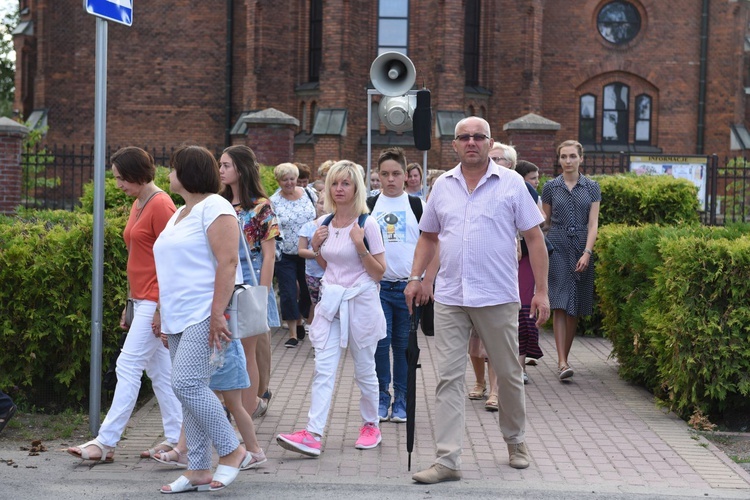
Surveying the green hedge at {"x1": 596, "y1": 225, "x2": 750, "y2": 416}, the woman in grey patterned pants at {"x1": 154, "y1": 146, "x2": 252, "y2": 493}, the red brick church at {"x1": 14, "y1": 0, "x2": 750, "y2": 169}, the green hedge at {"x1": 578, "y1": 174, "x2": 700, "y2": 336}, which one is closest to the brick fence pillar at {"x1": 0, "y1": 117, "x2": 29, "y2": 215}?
the green hedge at {"x1": 578, "y1": 174, "x2": 700, "y2": 336}

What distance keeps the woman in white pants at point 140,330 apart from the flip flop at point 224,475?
2.79 feet

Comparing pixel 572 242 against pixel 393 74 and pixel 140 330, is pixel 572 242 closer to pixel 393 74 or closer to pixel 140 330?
pixel 140 330

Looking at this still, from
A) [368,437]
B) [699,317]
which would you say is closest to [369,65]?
[699,317]

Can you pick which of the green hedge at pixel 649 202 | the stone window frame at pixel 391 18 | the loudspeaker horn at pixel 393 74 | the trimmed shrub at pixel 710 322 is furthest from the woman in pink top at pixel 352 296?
the stone window frame at pixel 391 18

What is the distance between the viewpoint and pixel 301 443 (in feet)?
20.6

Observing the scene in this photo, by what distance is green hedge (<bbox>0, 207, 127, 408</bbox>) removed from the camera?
745 centimetres

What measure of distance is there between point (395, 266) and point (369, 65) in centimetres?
2090

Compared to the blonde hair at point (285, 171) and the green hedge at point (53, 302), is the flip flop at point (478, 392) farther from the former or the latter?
the blonde hair at point (285, 171)

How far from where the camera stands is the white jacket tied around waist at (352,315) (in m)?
6.71

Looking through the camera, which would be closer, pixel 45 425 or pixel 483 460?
pixel 483 460

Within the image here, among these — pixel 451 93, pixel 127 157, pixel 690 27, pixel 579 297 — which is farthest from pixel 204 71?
pixel 127 157

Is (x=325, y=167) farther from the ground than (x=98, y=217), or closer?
farther from the ground

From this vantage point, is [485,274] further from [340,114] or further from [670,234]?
[340,114]

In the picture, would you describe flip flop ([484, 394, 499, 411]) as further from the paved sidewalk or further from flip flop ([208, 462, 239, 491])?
flip flop ([208, 462, 239, 491])
